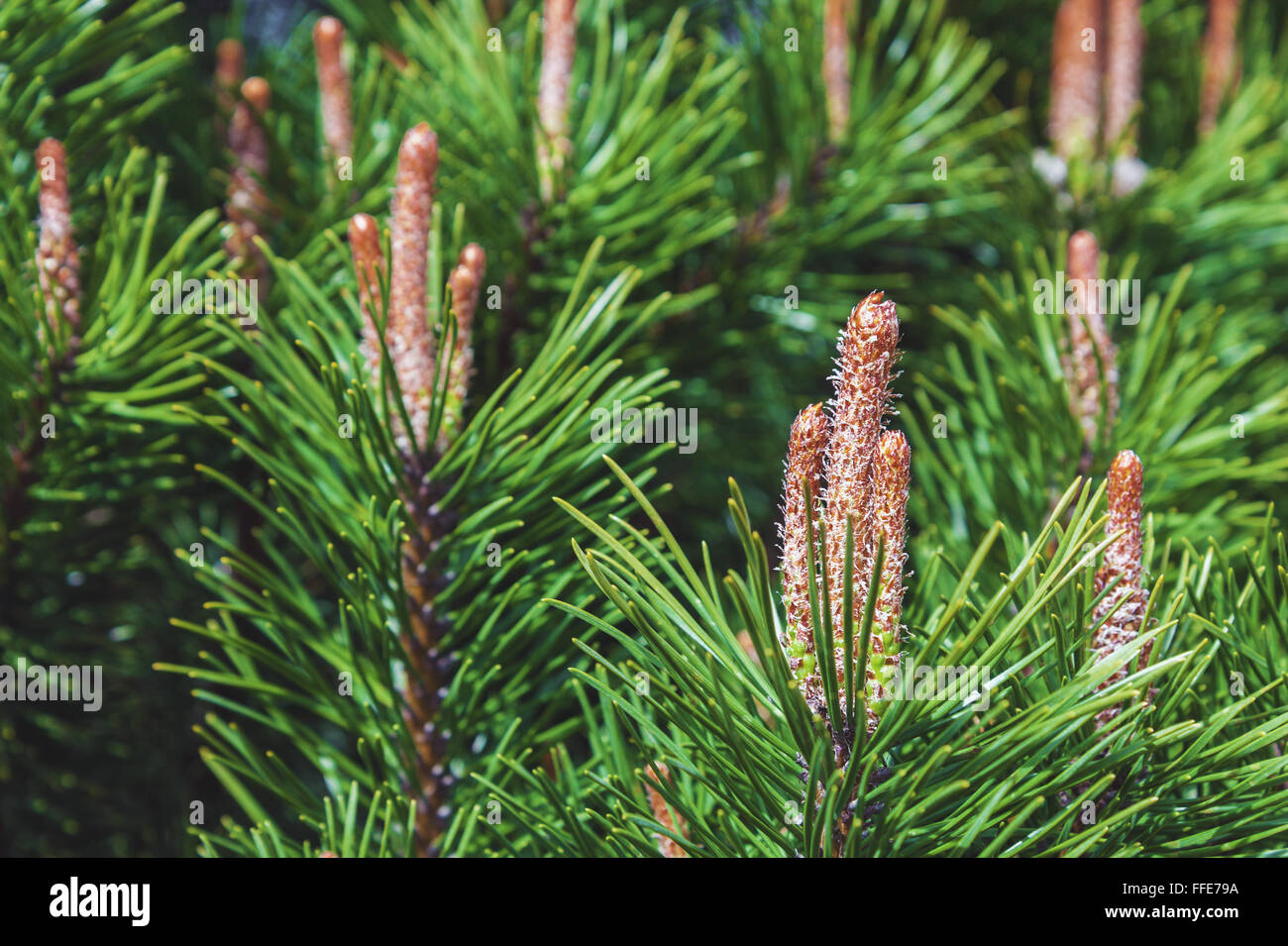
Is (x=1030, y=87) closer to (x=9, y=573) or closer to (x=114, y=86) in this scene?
(x=114, y=86)

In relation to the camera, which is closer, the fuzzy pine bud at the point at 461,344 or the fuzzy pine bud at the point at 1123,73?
the fuzzy pine bud at the point at 461,344

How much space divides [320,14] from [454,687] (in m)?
0.54

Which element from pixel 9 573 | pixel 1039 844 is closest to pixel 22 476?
pixel 9 573

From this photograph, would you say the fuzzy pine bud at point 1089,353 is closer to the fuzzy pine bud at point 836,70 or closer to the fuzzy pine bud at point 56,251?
the fuzzy pine bud at point 836,70

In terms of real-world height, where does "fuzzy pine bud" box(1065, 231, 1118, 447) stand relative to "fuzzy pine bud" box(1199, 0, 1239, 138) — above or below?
below

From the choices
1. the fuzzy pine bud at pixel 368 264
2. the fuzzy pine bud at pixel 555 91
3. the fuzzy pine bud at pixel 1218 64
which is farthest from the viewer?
the fuzzy pine bud at pixel 1218 64

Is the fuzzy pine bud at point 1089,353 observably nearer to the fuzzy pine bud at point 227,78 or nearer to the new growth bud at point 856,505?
the new growth bud at point 856,505

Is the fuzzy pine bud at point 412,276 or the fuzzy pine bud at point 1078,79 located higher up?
the fuzzy pine bud at point 1078,79

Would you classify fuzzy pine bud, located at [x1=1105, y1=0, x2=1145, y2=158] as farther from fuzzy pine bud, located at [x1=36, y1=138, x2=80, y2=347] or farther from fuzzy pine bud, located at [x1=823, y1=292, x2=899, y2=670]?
fuzzy pine bud, located at [x1=36, y1=138, x2=80, y2=347]

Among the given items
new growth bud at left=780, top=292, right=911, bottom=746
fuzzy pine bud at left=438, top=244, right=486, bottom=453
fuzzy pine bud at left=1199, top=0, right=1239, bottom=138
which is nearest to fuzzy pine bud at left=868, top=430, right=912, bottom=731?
new growth bud at left=780, top=292, right=911, bottom=746

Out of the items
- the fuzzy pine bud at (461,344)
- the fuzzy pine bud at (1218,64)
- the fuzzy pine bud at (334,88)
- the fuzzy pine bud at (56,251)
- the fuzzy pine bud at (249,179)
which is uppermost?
the fuzzy pine bud at (1218,64)

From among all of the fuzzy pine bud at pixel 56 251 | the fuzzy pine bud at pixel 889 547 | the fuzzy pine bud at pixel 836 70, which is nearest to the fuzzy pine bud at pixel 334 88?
the fuzzy pine bud at pixel 56 251

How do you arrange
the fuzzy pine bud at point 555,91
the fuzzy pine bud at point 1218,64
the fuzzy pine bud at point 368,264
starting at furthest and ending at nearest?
the fuzzy pine bud at point 1218,64
the fuzzy pine bud at point 555,91
the fuzzy pine bud at point 368,264

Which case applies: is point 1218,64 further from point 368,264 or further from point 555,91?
point 368,264
